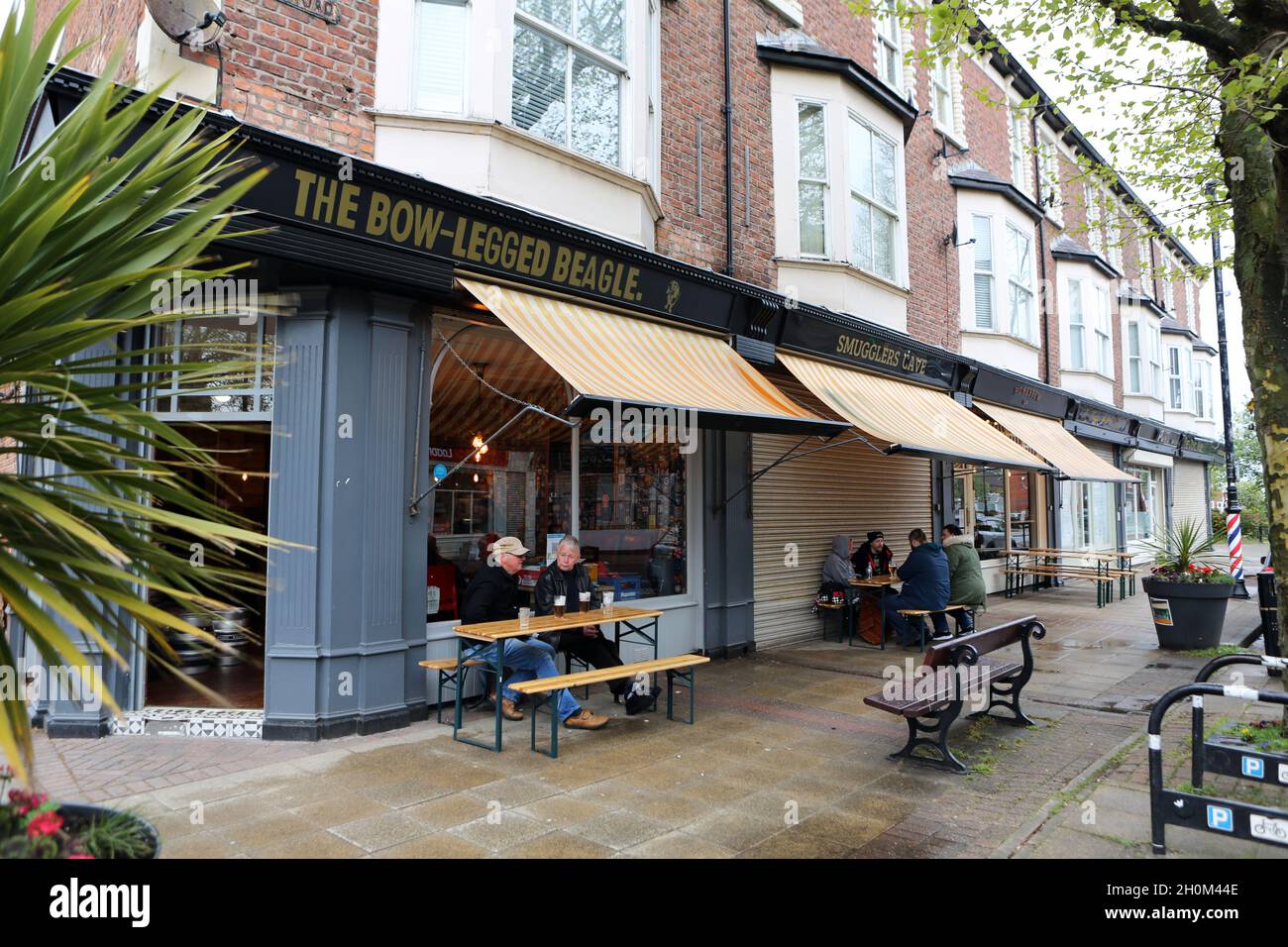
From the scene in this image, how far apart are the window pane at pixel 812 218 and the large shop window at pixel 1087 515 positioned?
11335mm

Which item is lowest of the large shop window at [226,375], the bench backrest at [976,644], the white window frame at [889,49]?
the bench backrest at [976,644]

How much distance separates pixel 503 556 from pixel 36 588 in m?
4.90

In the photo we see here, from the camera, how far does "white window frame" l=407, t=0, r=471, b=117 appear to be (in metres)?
6.63

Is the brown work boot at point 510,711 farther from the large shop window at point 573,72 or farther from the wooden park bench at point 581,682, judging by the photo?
the large shop window at point 573,72

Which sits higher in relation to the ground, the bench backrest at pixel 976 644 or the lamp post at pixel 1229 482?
the lamp post at pixel 1229 482

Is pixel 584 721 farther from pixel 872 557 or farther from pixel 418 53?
pixel 872 557

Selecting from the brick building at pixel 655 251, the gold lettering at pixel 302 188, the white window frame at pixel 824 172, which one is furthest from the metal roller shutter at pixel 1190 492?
the gold lettering at pixel 302 188

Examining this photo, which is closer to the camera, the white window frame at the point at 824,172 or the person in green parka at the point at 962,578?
the person in green parka at the point at 962,578

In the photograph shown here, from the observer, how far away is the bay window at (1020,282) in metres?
15.8

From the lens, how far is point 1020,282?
1639 cm

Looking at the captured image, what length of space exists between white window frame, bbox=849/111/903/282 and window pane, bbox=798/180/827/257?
36 cm

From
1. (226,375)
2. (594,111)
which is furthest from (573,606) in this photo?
(594,111)

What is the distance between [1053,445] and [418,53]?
42.6 feet

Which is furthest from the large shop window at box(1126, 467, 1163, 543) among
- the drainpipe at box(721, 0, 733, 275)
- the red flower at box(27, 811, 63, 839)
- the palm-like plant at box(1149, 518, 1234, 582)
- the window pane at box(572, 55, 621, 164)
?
the red flower at box(27, 811, 63, 839)
